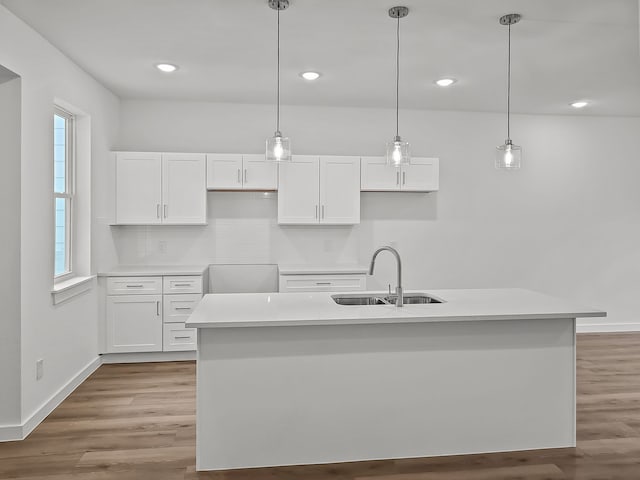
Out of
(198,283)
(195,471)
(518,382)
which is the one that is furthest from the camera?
(198,283)

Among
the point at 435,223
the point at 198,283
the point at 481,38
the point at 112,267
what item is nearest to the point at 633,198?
the point at 435,223

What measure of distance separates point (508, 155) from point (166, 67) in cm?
270

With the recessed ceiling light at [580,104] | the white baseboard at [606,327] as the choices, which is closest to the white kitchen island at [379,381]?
the recessed ceiling light at [580,104]

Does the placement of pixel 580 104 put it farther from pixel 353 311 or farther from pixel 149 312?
pixel 149 312

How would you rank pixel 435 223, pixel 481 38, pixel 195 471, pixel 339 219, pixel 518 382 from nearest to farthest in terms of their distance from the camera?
pixel 195 471
pixel 518 382
pixel 481 38
pixel 339 219
pixel 435 223

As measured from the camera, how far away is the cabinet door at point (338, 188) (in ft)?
16.5

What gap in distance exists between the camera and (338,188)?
504 centimetres

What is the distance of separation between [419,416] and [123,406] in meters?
2.14

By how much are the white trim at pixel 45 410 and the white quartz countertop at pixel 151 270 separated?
804 mm

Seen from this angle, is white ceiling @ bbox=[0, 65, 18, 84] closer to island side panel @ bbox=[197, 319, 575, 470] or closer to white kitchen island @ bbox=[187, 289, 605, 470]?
white kitchen island @ bbox=[187, 289, 605, 470]

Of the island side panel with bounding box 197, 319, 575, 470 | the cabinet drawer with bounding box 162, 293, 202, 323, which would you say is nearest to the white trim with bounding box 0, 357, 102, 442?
the cabinet drawer with bounding box 162, 293, 202, 323

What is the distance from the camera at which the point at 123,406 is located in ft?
11.7

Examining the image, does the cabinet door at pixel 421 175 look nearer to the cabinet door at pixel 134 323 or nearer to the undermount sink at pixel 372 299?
the undermount sink at pixel 372 299

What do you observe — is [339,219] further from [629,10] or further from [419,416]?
[629,10]
